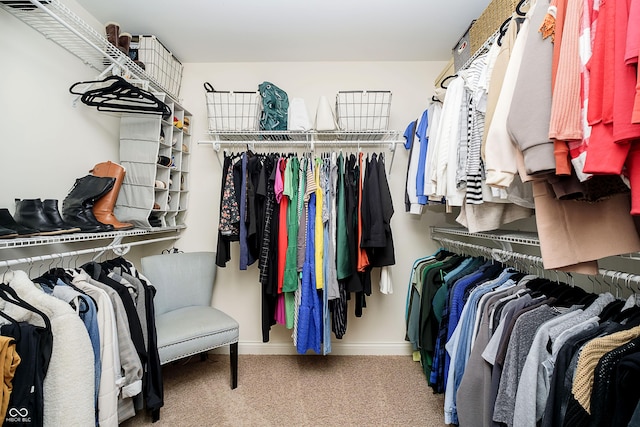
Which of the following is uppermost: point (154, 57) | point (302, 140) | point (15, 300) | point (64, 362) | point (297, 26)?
point (297, 26)

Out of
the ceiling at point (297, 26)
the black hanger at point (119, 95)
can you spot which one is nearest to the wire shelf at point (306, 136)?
the black hanger at point (119, 95)

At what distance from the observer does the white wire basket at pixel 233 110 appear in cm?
205

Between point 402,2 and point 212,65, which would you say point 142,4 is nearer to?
point 212,65

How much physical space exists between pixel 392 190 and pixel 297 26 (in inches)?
54.5

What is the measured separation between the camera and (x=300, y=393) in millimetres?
1896

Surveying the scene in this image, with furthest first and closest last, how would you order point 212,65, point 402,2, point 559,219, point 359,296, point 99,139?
point 212,65 → point 359,296 → point 99,139 → point 402,2 → point 559,219

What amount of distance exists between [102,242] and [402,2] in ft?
7.84

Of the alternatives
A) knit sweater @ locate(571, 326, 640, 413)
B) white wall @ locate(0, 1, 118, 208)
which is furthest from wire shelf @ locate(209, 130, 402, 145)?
knit sweater @ locate(571, 326, 640, 413)

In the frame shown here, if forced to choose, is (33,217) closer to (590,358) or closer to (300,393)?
(300,393)

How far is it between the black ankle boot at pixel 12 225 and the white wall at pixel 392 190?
120 cm

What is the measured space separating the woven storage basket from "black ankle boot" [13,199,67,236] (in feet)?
7.37

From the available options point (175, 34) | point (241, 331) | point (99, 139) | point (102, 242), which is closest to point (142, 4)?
point (175, 34)

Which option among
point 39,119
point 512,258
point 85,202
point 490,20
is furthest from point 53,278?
point 490,20

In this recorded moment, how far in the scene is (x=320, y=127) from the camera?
6.71 ft
